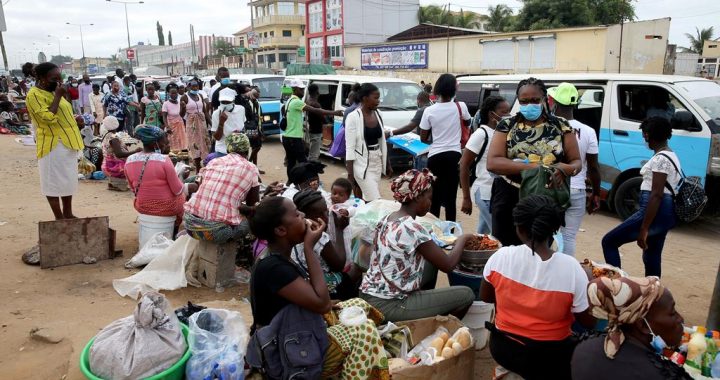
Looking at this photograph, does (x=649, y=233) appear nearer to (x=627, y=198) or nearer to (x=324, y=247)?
(x=324, y=247)

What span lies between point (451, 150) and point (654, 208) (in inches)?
87.1

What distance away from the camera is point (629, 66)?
2320 cm

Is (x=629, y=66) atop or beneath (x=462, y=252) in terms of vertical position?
atop

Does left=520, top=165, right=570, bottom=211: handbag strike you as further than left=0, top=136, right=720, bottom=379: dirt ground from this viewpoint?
No

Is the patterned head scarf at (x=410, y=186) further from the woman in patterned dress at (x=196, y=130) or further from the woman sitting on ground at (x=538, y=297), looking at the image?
the woman in patterned dress at (x=196, y=130)

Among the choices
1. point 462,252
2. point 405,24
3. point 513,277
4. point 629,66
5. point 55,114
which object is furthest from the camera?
point 405,24

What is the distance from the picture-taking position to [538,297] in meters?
2.61

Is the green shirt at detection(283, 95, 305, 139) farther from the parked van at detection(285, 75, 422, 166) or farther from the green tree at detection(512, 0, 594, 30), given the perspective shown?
the green tree at detection(512, 0, 594, 30)

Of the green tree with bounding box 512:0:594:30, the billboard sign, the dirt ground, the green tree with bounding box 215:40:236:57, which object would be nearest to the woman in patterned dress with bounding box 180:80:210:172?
the dirt ground

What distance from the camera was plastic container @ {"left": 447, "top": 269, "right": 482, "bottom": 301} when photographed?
12.4 feet

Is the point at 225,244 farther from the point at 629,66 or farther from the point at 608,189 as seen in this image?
the point at 629,66

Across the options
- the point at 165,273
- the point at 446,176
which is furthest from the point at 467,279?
the point at 165,273

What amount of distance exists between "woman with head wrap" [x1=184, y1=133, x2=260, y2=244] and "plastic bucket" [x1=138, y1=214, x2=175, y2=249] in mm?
786

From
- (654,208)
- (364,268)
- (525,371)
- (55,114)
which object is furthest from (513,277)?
(55,114)
